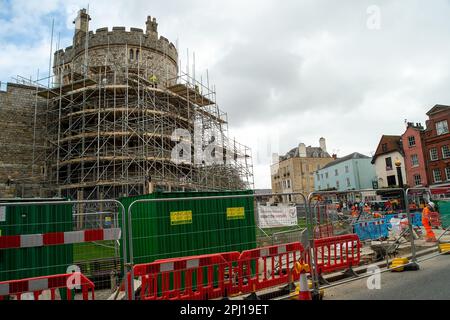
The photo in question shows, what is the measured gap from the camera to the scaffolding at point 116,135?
23734mm

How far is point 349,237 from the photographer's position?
7.75m

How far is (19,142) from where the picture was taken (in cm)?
2645

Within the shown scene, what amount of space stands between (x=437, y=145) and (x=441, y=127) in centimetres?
201

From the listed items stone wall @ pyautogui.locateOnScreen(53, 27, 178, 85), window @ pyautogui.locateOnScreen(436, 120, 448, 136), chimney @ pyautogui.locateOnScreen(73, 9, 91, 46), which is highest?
chimney @ pyautogui.locateOnScreen(73, 9, 91, 46)

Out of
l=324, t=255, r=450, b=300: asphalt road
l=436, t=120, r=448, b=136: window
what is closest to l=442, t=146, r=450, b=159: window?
l=436, t=120, r=448, b=136: window

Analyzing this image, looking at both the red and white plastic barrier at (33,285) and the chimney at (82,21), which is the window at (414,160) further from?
the red and white plastic barrier at (33,285)

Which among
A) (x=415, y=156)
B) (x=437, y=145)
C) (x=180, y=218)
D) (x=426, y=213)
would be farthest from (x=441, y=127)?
(x=180, y=218)

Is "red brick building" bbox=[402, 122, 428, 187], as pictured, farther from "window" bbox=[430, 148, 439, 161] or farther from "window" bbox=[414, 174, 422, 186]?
"window" bbox=[430, 148, 439, 161]

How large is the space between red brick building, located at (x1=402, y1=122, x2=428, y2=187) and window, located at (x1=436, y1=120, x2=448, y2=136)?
1592 millimetres

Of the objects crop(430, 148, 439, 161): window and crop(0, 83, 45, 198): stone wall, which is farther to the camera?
crop(430, 148, 439, 161): window

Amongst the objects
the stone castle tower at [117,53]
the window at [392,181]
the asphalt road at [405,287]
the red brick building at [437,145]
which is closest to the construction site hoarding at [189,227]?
the asphalt road at [405,287]

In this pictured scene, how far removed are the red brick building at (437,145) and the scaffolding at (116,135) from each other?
2408 centimetres

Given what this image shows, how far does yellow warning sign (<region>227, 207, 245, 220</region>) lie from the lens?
8.19m
